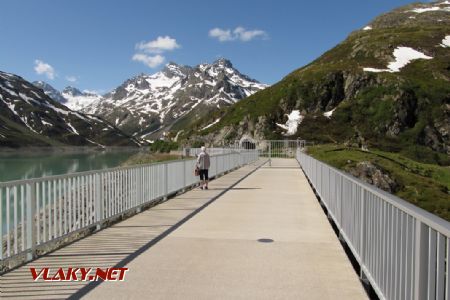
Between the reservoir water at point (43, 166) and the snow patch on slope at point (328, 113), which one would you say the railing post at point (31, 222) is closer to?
the reservoir water at point (43, 166)

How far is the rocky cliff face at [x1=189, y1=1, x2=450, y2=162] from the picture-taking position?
76500mm

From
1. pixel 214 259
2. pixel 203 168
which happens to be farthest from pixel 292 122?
pixel 214 259

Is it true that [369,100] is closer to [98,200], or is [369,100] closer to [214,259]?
[98,200]

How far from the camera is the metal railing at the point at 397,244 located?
3068mm

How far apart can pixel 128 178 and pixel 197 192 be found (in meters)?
5.46

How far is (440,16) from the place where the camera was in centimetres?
15438

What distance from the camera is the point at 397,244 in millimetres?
4051

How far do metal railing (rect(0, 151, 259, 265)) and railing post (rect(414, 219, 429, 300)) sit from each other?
5173 mm

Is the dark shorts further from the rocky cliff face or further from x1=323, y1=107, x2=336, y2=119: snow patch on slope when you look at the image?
x1=323, y1=107, x2=336, y2=119: snow patch on slope

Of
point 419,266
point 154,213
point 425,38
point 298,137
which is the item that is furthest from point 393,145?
point 419,266

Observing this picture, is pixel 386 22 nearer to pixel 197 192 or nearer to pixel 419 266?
pixel 197 192

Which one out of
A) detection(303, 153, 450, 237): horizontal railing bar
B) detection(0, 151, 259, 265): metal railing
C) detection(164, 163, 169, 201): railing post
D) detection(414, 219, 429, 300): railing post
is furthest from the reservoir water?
detection(414, 219, 429, 300): railing post

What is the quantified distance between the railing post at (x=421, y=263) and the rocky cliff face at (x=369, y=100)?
234ft

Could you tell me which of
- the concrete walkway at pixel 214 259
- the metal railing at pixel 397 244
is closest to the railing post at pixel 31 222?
the concrete walkway at pixel 214 259
